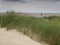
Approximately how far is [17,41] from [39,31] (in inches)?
103

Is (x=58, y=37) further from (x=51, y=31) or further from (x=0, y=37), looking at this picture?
(x=0, y=37)

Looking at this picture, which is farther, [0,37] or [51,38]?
[0,37]

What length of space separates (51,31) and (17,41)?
227 cm

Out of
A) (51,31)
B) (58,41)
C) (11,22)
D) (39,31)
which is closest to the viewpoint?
(58,41)

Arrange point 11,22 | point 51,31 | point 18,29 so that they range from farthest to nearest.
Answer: point 11,22, point 18,29, point 51,31

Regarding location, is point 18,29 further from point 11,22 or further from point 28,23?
point 11,22

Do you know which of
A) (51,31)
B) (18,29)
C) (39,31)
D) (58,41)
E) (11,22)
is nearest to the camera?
(58,41)

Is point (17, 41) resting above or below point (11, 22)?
above

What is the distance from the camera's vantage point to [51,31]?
1692 cm

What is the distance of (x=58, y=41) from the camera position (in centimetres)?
1549

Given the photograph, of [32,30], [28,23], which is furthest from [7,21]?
[32,30]

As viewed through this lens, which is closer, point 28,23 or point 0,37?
point 0,37

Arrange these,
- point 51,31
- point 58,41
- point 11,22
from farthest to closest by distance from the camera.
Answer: point 11,22 < point 51,31 < point 58,41

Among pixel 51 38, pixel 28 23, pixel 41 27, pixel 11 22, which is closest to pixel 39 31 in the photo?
pixel 41 27
